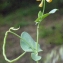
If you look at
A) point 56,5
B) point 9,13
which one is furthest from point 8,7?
point 56,5

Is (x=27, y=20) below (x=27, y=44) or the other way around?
below

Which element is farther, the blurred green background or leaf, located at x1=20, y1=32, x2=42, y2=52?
the blurred green background

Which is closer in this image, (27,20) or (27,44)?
(27,44)

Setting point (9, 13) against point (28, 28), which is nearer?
point (28, 28)

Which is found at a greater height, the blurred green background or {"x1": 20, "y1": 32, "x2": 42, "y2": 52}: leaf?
{"x1": 20, "y1": 32, "x2": 42, "y2": 52}: leaf

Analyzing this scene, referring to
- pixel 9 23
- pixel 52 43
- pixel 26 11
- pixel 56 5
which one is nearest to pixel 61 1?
pixel 56 5

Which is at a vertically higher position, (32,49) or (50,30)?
(32,49)

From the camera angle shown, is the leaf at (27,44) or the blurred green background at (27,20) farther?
the blurred green background at (27,20)

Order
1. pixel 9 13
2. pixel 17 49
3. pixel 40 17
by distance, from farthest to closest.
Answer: pixel 9 13 < pixel 17 49 < pixel 40 17

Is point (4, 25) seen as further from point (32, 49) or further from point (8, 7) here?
point (32, 49)

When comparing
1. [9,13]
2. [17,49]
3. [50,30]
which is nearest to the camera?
[17,49]

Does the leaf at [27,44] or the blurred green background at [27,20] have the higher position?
the leaf at [27,44]
